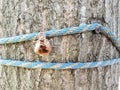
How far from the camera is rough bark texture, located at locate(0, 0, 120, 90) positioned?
1178 millimetres

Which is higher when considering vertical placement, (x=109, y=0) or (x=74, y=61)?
(x=109, y=0)

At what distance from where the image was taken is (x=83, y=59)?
1.21 m

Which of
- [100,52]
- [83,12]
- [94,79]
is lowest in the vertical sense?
[94,79]

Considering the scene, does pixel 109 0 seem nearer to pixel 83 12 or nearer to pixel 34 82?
pixel 83 12

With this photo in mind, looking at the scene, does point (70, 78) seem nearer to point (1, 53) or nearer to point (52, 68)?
point (52, 68)

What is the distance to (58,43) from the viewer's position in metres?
1.18

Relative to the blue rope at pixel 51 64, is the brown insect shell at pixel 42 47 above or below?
above

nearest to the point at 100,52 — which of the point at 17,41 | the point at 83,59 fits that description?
the point at 83,59

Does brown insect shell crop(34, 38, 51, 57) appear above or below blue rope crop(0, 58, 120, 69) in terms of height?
above

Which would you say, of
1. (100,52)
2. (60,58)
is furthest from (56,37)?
(100,52)

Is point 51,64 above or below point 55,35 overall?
below

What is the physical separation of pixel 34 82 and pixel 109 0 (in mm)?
426

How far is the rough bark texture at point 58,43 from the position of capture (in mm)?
1178

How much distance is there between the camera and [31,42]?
118 cm
